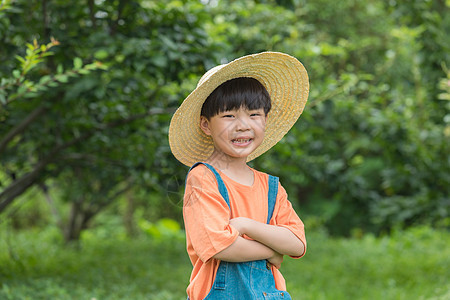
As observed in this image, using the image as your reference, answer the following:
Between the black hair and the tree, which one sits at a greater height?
the black hair

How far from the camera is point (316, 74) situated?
5500mm

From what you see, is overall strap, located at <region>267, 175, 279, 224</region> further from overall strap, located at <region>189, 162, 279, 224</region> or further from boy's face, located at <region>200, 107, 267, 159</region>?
boy's face, located at <region>200, 107, 267, 159</region>

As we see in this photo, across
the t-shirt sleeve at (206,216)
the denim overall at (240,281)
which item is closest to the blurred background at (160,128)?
the t-shirt sleeve at (206,216)

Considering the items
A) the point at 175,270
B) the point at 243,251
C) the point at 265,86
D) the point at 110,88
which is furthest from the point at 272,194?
the point at 175,270

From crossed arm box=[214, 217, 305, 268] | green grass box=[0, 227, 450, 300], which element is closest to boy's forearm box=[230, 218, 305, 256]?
crossed arm box=[214, 217, 305, 268]

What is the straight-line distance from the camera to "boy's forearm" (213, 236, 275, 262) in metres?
1.53

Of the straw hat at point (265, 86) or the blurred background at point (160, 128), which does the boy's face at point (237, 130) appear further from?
the blurred background at point (160, 128)

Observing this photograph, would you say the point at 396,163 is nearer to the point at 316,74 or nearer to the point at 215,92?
the point at 316,74

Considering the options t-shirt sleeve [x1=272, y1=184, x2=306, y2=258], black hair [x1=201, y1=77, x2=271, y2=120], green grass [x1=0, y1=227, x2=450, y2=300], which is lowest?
green grass [x1=0, y1=227, x2=450, y2=300]

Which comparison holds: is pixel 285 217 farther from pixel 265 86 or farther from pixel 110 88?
pixel 110 88

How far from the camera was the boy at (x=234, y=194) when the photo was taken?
5.13ft

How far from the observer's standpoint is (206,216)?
5.08 ft

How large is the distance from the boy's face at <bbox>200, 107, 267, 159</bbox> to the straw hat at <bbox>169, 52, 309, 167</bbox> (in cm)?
10

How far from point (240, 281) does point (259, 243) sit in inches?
5.0
